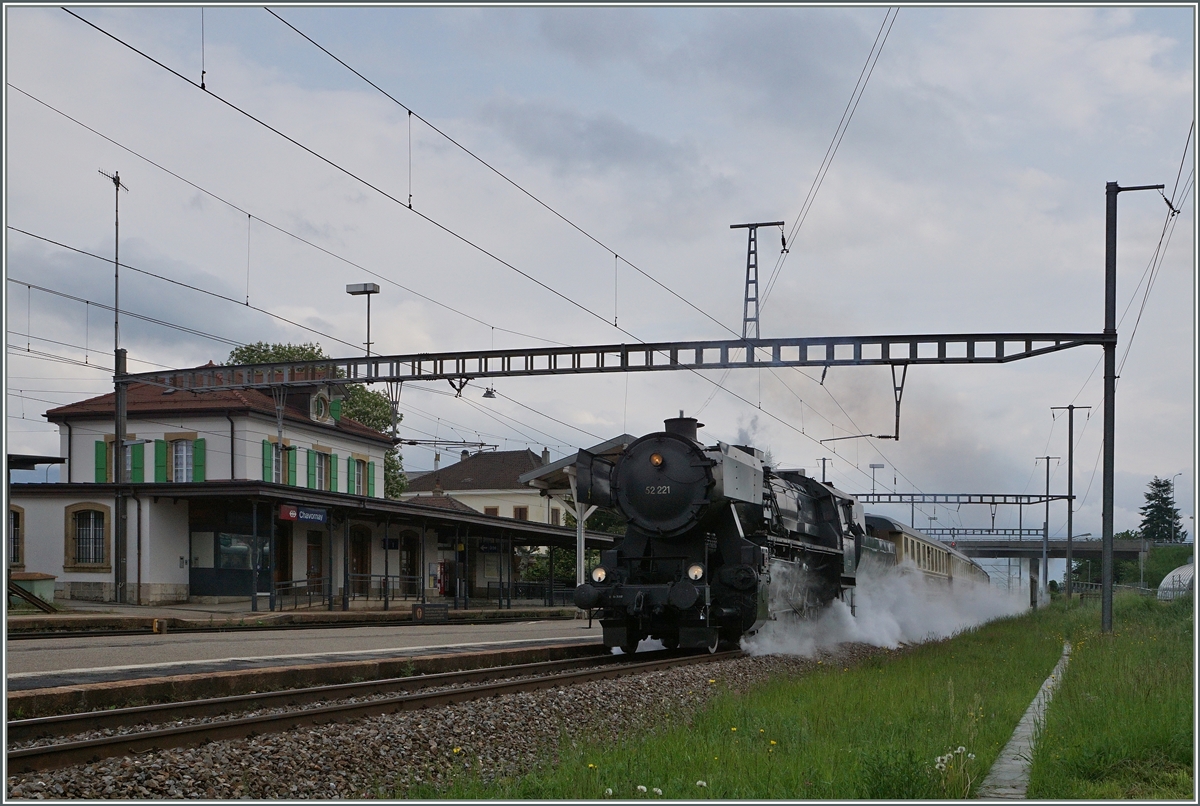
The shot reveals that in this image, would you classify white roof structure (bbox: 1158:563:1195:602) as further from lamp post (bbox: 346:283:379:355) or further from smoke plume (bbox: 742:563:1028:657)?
lamp post (bbox: 346:283:379:355)

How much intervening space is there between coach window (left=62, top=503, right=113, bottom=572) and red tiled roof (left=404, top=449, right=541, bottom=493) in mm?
38506

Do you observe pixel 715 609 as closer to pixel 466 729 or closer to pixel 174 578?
pixel 466 729

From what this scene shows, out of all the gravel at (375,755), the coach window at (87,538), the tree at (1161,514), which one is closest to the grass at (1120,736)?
the gravel at (375,755)

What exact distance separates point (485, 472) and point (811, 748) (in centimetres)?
6446

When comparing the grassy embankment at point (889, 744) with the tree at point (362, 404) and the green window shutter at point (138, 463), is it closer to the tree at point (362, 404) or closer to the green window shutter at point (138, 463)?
the green window shutter at point (138, 463)

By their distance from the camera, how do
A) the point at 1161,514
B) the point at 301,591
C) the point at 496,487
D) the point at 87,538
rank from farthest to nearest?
the point at 1161,514, the point at 496,487, the point at 301,591, the point at 87,538

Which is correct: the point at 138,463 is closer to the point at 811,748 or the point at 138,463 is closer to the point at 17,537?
the point at 17,537

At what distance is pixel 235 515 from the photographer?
104ft

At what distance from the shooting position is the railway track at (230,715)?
23.4 ft

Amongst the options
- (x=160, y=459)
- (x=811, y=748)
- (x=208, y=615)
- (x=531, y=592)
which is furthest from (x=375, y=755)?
(x=531, y=592)

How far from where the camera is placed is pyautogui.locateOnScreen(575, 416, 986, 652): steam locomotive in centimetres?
1570

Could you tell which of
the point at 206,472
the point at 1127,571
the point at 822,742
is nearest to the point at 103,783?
the point at 822,742

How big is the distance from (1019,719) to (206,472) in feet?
109

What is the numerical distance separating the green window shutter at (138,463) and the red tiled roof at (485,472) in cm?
3123
